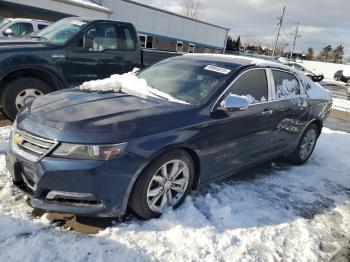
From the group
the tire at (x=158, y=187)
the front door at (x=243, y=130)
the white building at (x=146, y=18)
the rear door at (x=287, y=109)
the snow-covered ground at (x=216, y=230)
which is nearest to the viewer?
the snow-covered ground at (x=216, y=230)

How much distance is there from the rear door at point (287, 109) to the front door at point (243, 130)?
0.65 ft

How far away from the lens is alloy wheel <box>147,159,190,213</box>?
359 centimetres

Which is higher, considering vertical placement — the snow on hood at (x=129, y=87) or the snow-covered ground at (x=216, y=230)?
the snow on hood at (x=129, y=87)

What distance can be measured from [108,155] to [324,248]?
2.38 metres

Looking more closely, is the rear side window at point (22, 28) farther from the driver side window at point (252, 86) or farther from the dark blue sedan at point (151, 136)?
the driver side window at point (252, 86)

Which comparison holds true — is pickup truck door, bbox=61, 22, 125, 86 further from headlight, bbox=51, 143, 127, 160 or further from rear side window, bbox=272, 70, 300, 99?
headlight, bbox=51, 143, 127, 160

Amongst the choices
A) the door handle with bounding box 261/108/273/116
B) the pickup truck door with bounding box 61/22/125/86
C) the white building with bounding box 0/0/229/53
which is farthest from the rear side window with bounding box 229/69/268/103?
the white building with bounding box 0/0/229/53

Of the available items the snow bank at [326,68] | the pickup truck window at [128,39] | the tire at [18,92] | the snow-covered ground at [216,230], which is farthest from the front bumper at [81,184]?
the snow bank at [326,68]

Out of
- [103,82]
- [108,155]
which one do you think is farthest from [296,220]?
[103,82]

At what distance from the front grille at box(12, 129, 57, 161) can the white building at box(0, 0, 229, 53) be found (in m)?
19.0

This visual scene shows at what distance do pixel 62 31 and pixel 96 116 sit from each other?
3961mm

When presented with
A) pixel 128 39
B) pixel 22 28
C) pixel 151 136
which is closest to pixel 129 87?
pixel 151 136

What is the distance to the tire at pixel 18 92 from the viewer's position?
5.95 meters

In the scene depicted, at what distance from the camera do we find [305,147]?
20.4 ft
